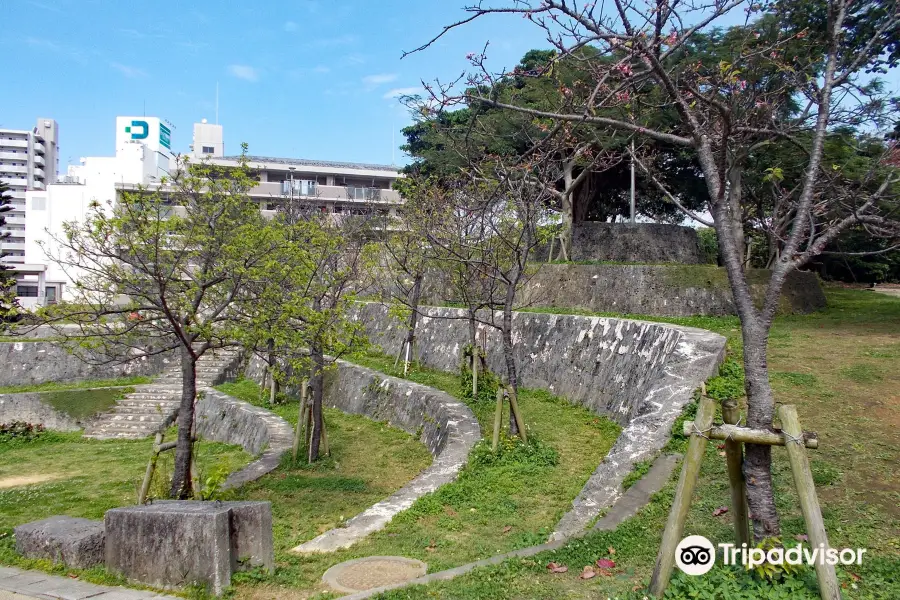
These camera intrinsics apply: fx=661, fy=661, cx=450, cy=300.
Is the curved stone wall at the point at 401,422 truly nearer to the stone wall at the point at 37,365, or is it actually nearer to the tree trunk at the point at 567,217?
the tree trunk at the point at 567,217

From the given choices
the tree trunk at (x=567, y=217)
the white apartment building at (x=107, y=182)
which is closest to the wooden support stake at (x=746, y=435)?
the tree trunk at (x=567, y=217)

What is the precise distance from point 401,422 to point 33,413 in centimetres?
1193

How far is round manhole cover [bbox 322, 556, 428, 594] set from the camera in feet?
18.2

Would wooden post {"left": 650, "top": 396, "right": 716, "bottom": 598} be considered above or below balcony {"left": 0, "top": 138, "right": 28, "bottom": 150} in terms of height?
below

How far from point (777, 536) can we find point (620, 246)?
67.6ft

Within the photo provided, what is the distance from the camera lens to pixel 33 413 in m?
18.8

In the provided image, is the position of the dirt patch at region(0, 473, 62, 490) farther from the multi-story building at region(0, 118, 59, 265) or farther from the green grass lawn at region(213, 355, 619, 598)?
the multi-story building at region(0, 118, 59, 265)

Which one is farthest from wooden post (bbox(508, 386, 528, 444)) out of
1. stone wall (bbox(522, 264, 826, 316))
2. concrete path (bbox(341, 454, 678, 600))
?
stone wall (bbox(522, 264, 826, 316))

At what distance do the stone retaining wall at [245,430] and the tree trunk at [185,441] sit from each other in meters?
1.64

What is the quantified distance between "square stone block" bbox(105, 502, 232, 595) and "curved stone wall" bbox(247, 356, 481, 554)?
4.31 ft

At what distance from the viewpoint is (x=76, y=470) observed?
1371cm

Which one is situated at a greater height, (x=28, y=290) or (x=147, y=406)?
(x=28, y=290)

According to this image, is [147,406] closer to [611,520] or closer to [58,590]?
[58,590]

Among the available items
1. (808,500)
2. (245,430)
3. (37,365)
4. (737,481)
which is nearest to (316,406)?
(245,430)
